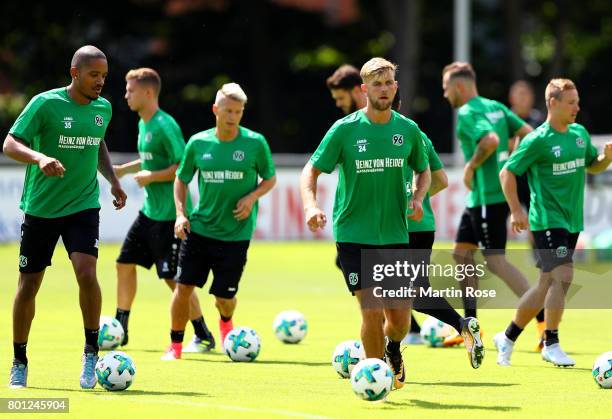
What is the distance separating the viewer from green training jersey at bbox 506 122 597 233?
1148 cm

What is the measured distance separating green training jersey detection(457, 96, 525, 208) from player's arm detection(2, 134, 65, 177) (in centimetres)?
504

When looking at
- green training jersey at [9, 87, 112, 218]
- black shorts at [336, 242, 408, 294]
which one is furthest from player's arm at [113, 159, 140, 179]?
black shorts at [336, 242, 408, 294]

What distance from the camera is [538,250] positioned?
452 inches

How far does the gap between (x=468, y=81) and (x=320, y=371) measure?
3739 mm

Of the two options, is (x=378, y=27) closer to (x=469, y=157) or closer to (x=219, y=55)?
(x=219, y=55)

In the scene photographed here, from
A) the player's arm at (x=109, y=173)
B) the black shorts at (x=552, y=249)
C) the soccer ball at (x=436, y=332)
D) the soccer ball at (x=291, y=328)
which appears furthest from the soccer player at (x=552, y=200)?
the player's arm at (x=109, y=173)

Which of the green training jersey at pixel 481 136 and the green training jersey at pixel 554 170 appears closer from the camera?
the green training jersey at pixel 554 170

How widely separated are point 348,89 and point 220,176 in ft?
A: 4.73

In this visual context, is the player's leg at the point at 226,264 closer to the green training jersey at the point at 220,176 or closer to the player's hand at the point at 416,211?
the green training jersey at the point at 220,176

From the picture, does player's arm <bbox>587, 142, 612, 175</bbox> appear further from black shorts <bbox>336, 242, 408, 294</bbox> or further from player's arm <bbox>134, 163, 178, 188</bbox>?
player's arm <bbox>134, 163, 178, 188</bbox>

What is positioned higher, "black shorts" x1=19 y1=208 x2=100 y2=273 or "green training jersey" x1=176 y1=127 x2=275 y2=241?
"green training jersey" x1=176 y1=127 x2=275 y2=241

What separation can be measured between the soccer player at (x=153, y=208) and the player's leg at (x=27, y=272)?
2744 millimetres

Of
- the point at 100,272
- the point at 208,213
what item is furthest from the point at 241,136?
the point at 100,272

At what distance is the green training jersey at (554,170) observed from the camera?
452 inches
